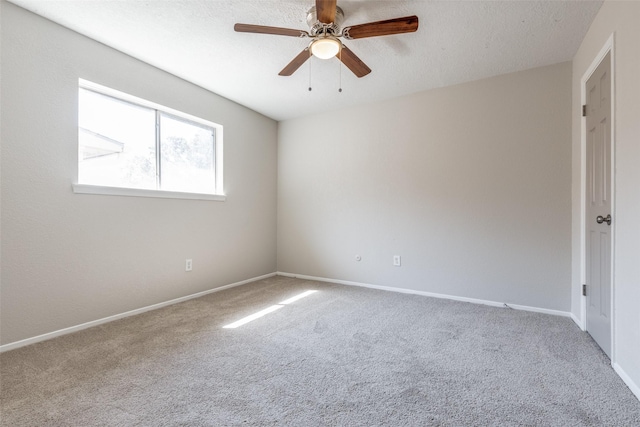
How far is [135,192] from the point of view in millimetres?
2652

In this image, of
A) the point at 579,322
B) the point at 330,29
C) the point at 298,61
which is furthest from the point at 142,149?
the point at 579,322

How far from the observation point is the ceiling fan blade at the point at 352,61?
2.10 metres

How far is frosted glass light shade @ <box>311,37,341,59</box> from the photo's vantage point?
1.92m

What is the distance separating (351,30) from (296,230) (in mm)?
2818

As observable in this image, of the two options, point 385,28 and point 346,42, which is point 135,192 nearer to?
point 346,42

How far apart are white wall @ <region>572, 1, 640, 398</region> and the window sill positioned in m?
3.45

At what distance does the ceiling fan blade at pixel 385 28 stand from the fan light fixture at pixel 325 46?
0.34 ft

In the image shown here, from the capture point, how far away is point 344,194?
152 inches

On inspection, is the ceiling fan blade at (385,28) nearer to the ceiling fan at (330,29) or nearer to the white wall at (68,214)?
the ceiling fan at (330,29)

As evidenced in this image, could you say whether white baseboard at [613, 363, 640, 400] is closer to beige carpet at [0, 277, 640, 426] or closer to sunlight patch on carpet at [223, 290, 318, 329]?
beige carpet at [0, 277, 640, 426]

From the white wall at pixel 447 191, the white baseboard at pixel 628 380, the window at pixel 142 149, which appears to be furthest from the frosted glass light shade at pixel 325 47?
the white baseboard at pixel 628 380

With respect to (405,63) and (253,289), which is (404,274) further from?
(405,63)

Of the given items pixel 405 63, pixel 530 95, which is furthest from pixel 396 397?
pixel 530 95

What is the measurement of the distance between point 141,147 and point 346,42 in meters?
2.14
